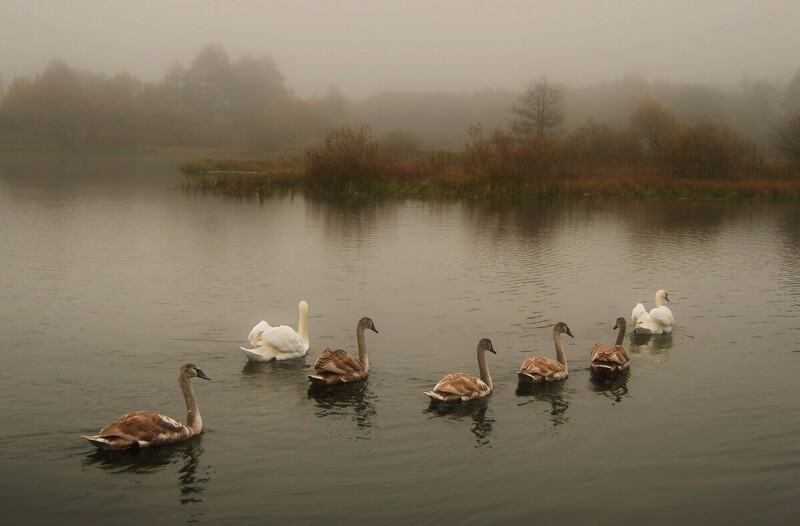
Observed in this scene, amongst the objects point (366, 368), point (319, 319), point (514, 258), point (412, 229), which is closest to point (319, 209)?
point (412, 229)

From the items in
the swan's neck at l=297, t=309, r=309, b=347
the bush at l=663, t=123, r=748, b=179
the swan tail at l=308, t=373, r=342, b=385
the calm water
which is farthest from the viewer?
the bush at l=663, t=123, r=748, b=179

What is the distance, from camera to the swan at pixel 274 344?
12445 millimetres

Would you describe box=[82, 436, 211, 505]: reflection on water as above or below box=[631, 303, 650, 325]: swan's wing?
below

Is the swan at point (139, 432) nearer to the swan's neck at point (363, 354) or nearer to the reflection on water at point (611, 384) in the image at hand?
the swan's neck at point (363, 354)

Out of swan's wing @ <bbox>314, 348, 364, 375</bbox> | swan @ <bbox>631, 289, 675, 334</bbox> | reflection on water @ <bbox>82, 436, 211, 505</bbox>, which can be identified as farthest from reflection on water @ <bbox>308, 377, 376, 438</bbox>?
swan @ <bbox>631, 289, 675, 334</bbox>

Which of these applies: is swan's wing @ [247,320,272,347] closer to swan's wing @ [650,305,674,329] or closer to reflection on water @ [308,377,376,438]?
reflection on water @ [308,377,376,438]

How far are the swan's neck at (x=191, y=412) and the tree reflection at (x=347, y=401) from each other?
4.94 feet

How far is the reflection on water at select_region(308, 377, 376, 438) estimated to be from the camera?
1041cm

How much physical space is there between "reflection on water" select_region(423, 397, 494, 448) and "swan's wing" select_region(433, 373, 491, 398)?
0.13 metres

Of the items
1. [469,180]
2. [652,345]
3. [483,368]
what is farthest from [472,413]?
[469,180]

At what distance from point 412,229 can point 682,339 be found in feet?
50.4

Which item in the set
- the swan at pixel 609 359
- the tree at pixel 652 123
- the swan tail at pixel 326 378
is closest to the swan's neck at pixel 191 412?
the swan tail at pixel 326 378

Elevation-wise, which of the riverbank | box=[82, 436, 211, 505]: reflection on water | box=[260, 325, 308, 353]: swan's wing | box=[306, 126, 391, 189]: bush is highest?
box=[306, 126, 391, 189]: bush

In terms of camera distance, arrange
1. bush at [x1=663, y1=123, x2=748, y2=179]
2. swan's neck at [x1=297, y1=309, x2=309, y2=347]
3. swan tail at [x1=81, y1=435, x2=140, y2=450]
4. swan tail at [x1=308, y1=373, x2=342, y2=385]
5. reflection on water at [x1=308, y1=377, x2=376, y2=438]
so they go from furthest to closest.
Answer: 1. bush at [x1=663, y1=123, x2=748, y2=179]
2. swan's neck at [x1=297, y1=309, x2=309, y2=347]
3. swan tail at [x1=308, y1=373, x2=342, y2=385]
4. reflection on water at [x1=308, y1=377, x2=376, y2=438]
5. swan tail at [x1=81, y1=435, x2=140, y2=450]
